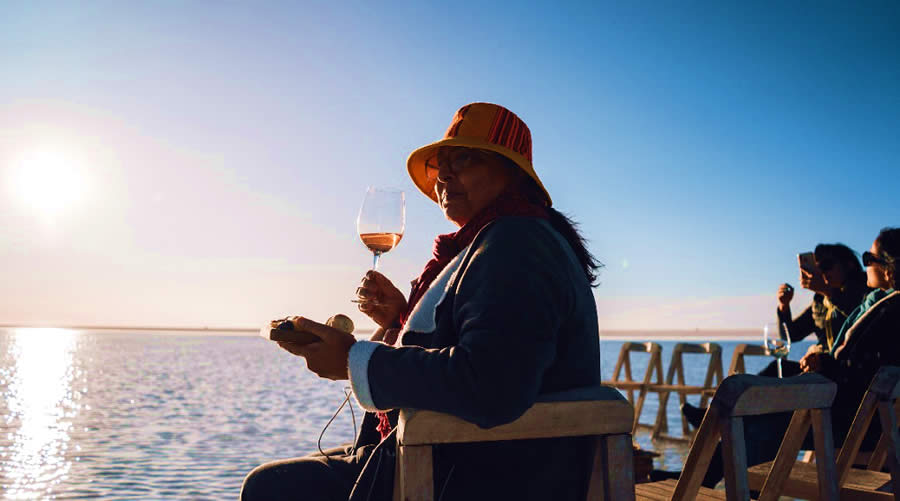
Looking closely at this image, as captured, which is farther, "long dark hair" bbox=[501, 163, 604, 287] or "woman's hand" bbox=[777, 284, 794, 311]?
"woman's hand" bbox=[777, 284, 794, 311]

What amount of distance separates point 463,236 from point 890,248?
305 cm

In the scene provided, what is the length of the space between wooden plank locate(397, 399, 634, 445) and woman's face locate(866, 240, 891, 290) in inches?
124

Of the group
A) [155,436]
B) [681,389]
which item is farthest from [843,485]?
[155,436]

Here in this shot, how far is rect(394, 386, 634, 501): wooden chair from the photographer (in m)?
1.24

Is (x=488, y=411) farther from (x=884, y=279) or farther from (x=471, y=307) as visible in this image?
(x=884, y=279)

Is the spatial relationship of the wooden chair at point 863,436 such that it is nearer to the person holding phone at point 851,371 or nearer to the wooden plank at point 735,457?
the person holding phone at point 851,371

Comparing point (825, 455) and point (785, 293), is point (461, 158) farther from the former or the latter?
point (785, 293)

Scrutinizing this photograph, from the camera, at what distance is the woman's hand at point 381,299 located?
207 centimetres

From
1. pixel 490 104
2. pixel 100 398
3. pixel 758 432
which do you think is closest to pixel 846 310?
pixel 758 432

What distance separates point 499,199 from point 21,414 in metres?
12.3

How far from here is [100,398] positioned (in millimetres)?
13664

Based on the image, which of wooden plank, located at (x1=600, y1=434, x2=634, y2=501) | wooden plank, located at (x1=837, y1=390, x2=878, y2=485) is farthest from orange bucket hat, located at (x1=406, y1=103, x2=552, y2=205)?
wooden plank, located at (x1=837, y1=390, x2=878, y2=485)

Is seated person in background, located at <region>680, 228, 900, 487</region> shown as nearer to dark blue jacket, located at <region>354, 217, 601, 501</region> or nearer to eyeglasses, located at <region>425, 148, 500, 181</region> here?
dark blue jacket, located at <region>354, 217, 601, 501</region>

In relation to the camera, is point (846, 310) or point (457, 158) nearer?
point (457, 158)
